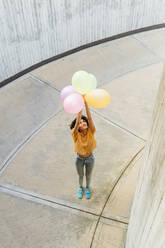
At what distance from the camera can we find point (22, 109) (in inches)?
217

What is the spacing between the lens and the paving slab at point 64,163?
162 inches

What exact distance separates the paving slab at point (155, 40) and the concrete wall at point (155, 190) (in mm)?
5168

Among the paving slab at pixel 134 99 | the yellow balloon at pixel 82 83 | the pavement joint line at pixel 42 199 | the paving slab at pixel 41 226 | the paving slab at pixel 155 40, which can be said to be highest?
the yellow balloon at pixel 82 83

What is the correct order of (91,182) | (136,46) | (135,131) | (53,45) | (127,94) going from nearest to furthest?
1. (91,182)
2. (135,131)
3. (127,94)
4. (53,45)
5. (136,46)

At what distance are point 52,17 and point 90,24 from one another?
1088mm

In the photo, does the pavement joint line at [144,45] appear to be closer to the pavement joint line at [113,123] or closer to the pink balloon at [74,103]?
the pavement joint line at [113,123]

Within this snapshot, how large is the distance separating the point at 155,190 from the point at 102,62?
5.12 m

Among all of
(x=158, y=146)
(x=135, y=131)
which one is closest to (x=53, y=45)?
(x=135, y=131)

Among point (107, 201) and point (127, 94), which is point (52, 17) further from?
point (107, 201)

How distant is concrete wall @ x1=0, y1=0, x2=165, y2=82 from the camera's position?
18.3 ft


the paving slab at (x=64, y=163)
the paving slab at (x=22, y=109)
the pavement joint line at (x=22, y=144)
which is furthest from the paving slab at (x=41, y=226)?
the paving slab at (x=22, y=109)

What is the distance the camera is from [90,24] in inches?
266

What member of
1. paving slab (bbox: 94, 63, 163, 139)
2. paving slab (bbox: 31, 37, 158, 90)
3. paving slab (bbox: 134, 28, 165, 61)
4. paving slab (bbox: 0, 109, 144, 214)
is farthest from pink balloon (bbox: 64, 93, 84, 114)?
paving slab (bbox: 134, 28, 165, 61)

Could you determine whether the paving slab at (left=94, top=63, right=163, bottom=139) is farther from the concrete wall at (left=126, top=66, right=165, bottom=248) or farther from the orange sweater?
the concrete wall at (left=126, top=66, right=165, bottom=248)
